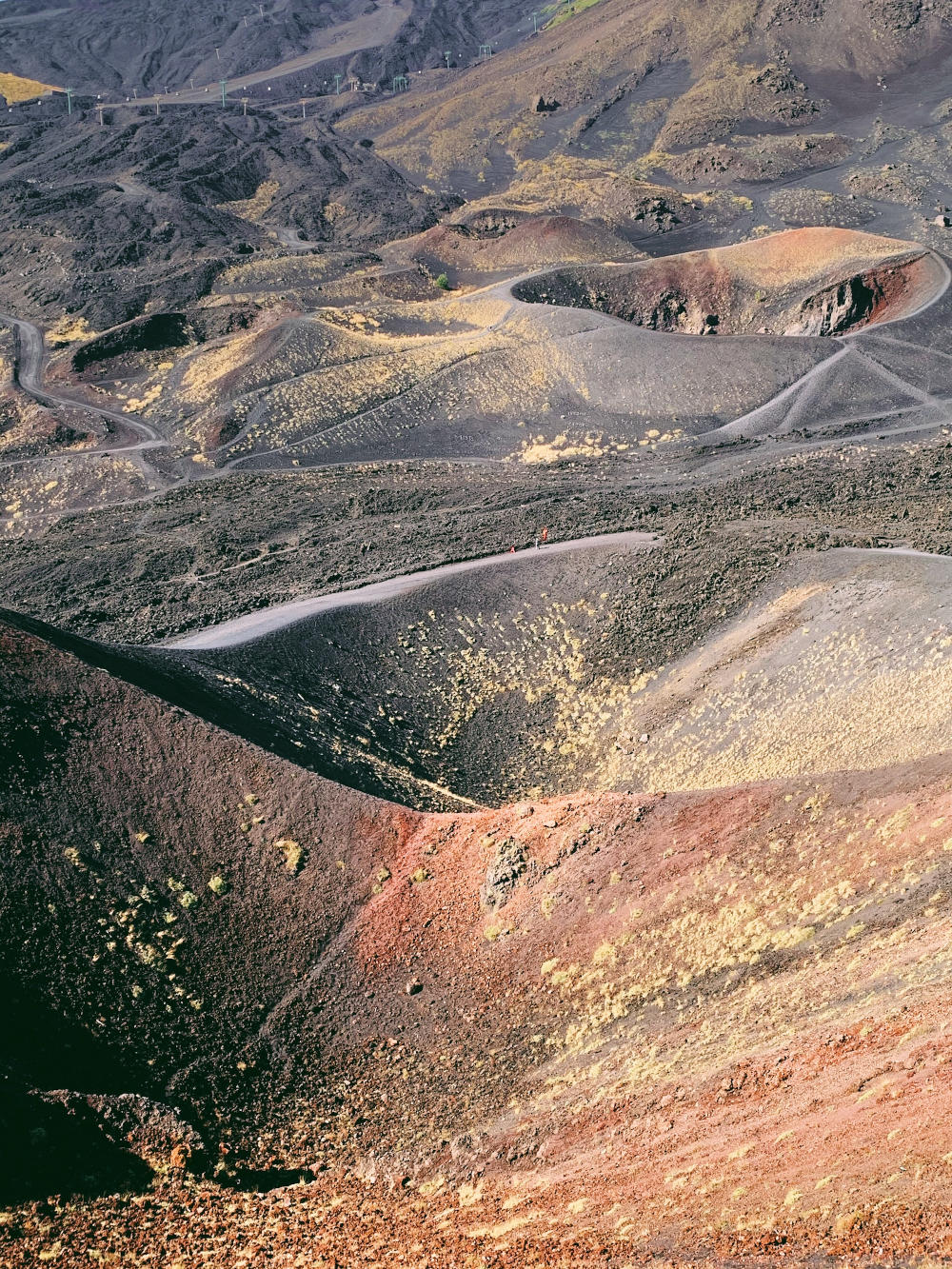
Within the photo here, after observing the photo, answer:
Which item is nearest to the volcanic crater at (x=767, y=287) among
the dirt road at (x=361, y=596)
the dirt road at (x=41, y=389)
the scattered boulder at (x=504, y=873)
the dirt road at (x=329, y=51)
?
the dirt road at (x=41, y=389)

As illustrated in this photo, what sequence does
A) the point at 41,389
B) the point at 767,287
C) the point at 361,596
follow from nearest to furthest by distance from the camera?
the point at 361,596 < the point at 41,389 < the point at 767,287

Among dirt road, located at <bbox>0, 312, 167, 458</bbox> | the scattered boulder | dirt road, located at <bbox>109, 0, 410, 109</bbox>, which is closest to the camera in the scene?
the scattered boulder

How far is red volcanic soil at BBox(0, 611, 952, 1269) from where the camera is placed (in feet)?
47.6

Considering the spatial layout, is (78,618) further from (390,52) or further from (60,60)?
(60,60)

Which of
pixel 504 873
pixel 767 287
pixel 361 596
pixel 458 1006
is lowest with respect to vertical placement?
pixel 458 1006

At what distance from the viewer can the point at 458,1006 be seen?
20375 mm

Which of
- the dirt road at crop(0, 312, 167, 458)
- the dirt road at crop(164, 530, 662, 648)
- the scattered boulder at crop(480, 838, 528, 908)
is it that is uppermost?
the dirt road at crop(0, 312, 167, 458)

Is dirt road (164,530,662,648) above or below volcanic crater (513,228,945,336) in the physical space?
below

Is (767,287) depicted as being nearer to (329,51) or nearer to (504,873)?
(504,873)

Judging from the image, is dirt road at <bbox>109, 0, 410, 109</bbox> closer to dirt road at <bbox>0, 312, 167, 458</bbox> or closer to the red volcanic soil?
dirt road at <bbox>0, 312, 167, 458</bbox>

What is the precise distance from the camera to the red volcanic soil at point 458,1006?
571 inches

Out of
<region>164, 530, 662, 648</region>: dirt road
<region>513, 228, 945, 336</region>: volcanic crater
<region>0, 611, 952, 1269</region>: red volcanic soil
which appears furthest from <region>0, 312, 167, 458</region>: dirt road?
<region>0, 611, 952, 1269</region>: red volcanic soil

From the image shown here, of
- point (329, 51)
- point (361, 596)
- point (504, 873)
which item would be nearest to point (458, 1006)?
point (504, 873)

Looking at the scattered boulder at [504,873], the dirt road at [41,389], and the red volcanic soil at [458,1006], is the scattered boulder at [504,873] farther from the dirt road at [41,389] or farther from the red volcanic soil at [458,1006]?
the dirt road at [41,389]
